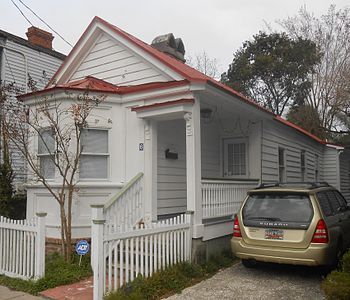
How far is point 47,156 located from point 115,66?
114 inches

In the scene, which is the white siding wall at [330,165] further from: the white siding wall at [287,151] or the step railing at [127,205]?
the step railing at [127,205]

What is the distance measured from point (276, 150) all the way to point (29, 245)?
7.96m

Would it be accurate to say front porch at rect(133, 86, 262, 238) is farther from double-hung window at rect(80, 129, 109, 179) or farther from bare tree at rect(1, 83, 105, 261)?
bare tree at rect(1, 83, 105, 261)

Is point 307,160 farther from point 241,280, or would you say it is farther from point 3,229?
point 3,229

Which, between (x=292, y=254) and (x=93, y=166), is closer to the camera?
(x=292, y=254)

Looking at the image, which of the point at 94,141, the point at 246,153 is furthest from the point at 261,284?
the point at 246,153

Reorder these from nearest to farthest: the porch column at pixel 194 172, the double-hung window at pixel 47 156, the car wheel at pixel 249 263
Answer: the car wheel at pixel 249 263 < the porch column at pixel 194 172 < the double-hung window at pixel 47 156

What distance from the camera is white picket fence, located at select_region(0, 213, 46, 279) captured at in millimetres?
6906

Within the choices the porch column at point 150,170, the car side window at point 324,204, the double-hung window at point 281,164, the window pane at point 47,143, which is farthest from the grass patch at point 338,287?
the double-hung window at point 281,164

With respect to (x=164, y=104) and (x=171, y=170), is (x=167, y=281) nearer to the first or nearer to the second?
(x=164, y=104)

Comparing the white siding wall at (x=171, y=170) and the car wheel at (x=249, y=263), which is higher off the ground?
the white siding wall at (x=171, y=170)

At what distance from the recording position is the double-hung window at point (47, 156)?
9.12m

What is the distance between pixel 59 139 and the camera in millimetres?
8602

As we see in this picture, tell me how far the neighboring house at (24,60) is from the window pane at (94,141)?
5.56 meters
